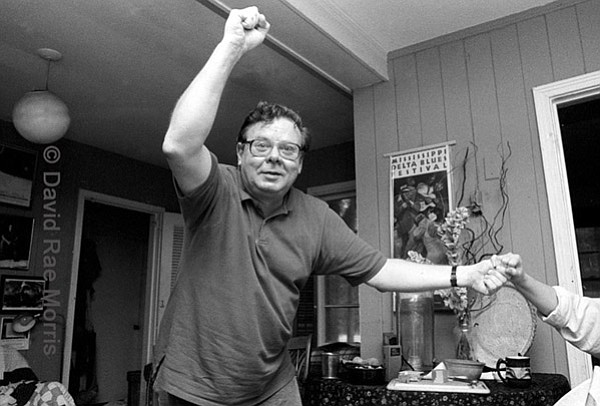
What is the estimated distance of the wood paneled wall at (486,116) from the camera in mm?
2426

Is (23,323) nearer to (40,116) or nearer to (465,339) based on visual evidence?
(40,116)

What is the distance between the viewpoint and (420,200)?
9.09 ft

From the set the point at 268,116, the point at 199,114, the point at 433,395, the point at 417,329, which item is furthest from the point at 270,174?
the point at 417,329

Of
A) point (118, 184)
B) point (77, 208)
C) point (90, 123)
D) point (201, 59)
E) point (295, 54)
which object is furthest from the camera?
point (118, 184)

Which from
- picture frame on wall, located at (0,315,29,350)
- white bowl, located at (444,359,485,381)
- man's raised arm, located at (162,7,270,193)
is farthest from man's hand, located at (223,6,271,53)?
picture frame on wall, located at (0,315,29,350)

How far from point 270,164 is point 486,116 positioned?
1740 millimetres

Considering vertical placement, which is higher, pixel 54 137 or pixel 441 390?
pixel 54 137

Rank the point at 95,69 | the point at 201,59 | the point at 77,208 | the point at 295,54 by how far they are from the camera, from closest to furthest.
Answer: the point at 295,54 < the point at 201,59 < the point at 95,69 < the point at 77,208

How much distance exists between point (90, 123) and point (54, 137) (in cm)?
126

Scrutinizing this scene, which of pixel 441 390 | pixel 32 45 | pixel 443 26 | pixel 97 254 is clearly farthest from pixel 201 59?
pixel 97 254

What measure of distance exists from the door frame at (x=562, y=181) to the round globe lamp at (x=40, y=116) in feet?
8.87

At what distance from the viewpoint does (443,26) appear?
2.77m

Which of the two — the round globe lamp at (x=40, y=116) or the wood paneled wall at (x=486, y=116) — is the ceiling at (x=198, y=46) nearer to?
the wood paneled wall at (x=486, y=116)

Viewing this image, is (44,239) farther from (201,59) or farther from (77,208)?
(201,59)
